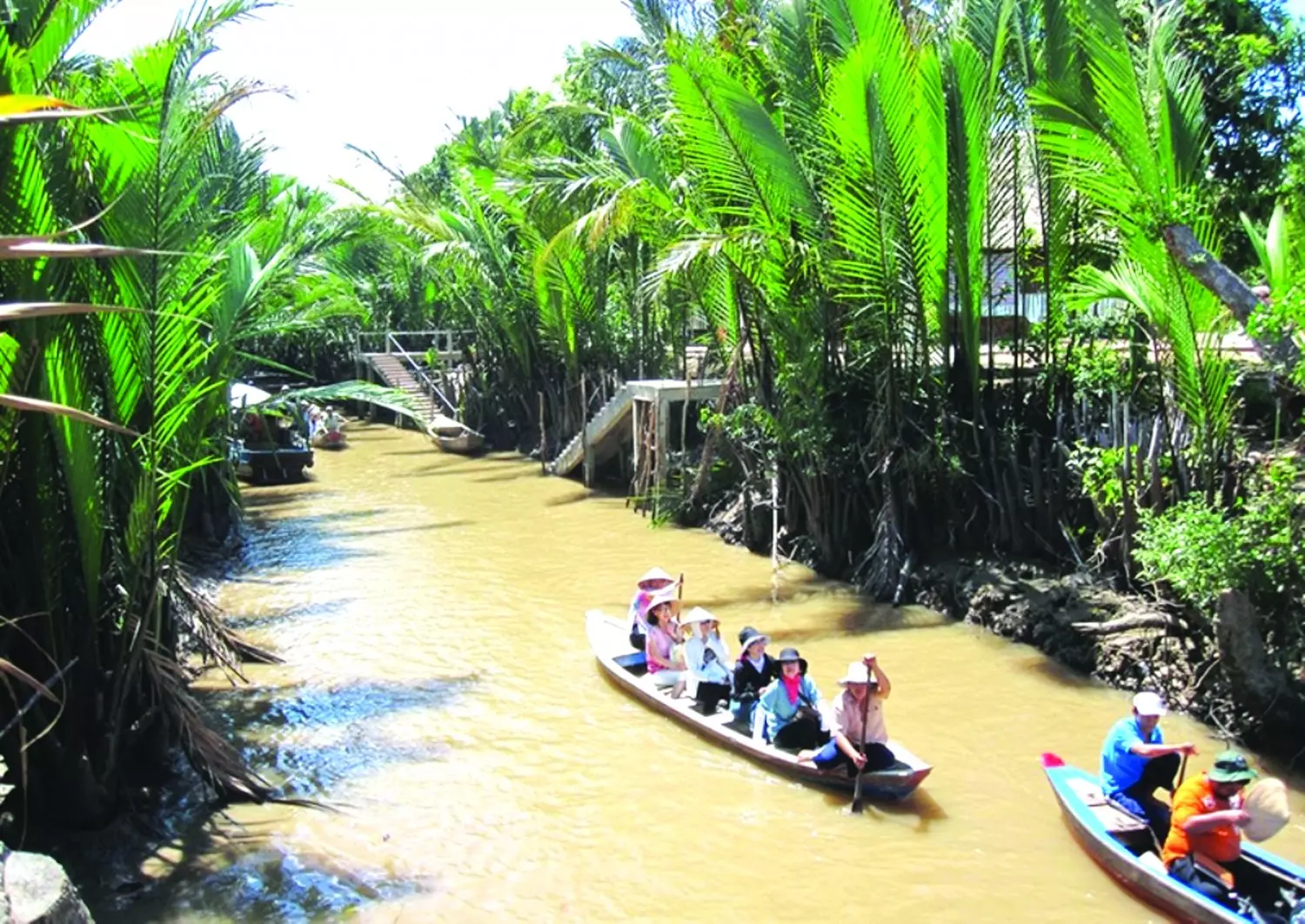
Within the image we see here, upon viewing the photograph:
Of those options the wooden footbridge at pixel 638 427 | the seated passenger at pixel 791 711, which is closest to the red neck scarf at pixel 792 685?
the seated passenger at pixel 791 711

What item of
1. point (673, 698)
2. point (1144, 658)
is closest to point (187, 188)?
point (673, 698)

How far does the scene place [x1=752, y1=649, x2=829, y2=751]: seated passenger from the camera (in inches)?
335

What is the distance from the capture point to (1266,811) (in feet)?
20.7

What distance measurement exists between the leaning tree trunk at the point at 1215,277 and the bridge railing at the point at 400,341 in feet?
86.5

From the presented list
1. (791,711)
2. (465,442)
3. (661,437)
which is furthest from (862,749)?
(465,442)

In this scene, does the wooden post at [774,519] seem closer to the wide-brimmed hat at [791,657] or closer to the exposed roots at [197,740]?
the wide-brimmed hat at [791,657]

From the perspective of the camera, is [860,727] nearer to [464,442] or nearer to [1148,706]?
[1148,706]

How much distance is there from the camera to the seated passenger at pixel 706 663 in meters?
9.42

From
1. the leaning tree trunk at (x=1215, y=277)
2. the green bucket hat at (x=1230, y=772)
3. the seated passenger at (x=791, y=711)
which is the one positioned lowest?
the seated passenger at (x=791, y=711)

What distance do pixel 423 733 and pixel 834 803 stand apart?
3.32m

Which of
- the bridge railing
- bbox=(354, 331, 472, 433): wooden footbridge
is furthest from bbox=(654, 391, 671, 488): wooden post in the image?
the bridge railing

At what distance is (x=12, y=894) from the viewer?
13.4ft

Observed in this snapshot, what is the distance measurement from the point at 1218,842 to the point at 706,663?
4.04 m

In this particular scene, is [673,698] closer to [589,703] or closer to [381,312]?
[589,703]
